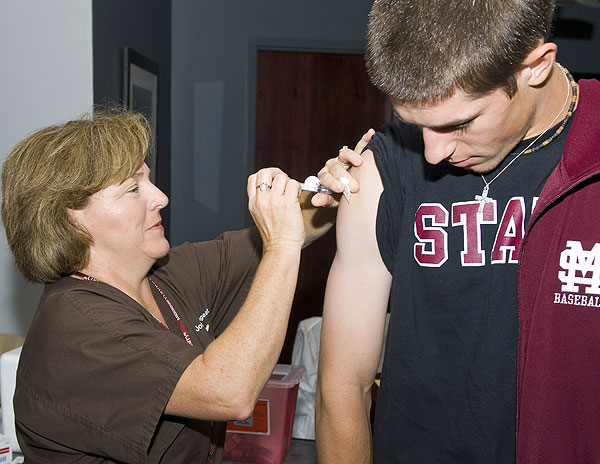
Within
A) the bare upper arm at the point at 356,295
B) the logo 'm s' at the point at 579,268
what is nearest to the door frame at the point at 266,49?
the bare upper arm at the point at 356,295

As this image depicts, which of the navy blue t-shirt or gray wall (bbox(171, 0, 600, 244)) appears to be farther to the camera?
gray wall (bbox(171, 0, 600, 244))

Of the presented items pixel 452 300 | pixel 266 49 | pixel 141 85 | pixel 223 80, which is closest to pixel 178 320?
pixel 452 300

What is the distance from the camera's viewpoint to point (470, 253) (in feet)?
3.57

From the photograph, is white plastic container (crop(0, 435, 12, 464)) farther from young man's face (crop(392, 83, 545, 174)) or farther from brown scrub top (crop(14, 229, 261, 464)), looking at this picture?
young man's face (crop(392, 83, 545, 174))

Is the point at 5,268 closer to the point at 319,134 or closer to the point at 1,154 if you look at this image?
the point at 1,154

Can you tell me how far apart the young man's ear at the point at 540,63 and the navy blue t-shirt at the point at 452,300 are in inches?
4.5

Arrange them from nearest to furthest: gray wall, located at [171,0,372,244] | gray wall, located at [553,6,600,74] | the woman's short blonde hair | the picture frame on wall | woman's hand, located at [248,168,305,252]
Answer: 1. woman's hand, located at [248,168,305,252]
2. the woman's short blonde hair
3. the picture frame on wall
4. gray wall, located at [171,0,372,244]
5. gray wall, located at [553,6,600,74]

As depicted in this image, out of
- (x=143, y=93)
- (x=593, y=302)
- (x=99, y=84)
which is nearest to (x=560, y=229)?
→ (x=593, y=302)

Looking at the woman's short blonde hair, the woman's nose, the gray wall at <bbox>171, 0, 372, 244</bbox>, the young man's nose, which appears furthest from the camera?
the gray wall at <bbox>171, 0, 372, 244</bbox>

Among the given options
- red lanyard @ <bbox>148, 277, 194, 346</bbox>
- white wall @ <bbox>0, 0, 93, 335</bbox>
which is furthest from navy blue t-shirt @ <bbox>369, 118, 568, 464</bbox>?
white wall @ <bbox>0, 0, 93, 335</bbox>

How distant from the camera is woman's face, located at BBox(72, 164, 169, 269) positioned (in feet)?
4.81

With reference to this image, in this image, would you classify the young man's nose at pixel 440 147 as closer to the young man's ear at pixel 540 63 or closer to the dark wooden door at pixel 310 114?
the young man's ear at pixel 540 63

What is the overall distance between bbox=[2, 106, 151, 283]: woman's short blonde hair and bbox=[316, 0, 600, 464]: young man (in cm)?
52

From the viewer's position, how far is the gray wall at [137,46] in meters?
2.85
